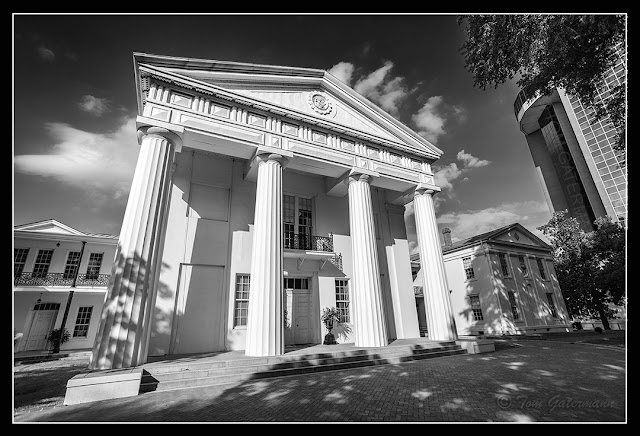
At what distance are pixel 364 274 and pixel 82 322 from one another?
1762 centimetres

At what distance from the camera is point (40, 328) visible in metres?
16.2

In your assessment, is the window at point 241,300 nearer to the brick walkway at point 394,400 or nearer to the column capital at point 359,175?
the brick walkway at point 394,400

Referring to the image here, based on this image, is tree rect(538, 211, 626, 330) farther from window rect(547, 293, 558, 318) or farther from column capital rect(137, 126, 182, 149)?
column capital rect(137, 126, 182, 149)

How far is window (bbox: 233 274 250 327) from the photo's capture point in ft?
36.3

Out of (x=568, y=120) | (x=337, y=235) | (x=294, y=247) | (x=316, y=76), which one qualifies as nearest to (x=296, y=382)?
(x=294, y=247)

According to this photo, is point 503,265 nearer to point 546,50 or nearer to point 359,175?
point 359,175

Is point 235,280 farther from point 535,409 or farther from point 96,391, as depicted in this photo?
point 535,409

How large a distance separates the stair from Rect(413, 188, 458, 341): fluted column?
242 centimetres

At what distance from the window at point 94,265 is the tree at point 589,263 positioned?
107 feet

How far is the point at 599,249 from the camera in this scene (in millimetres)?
20938

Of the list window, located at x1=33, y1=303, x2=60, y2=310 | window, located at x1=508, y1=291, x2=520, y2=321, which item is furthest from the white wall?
window, located at x1=508, y1=291, x2=520, y2=321

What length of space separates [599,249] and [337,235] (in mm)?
20924

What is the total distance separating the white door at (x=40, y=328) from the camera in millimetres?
15758

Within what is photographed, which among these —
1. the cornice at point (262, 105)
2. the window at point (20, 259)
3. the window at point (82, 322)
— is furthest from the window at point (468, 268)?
the window at point (20, 259)
